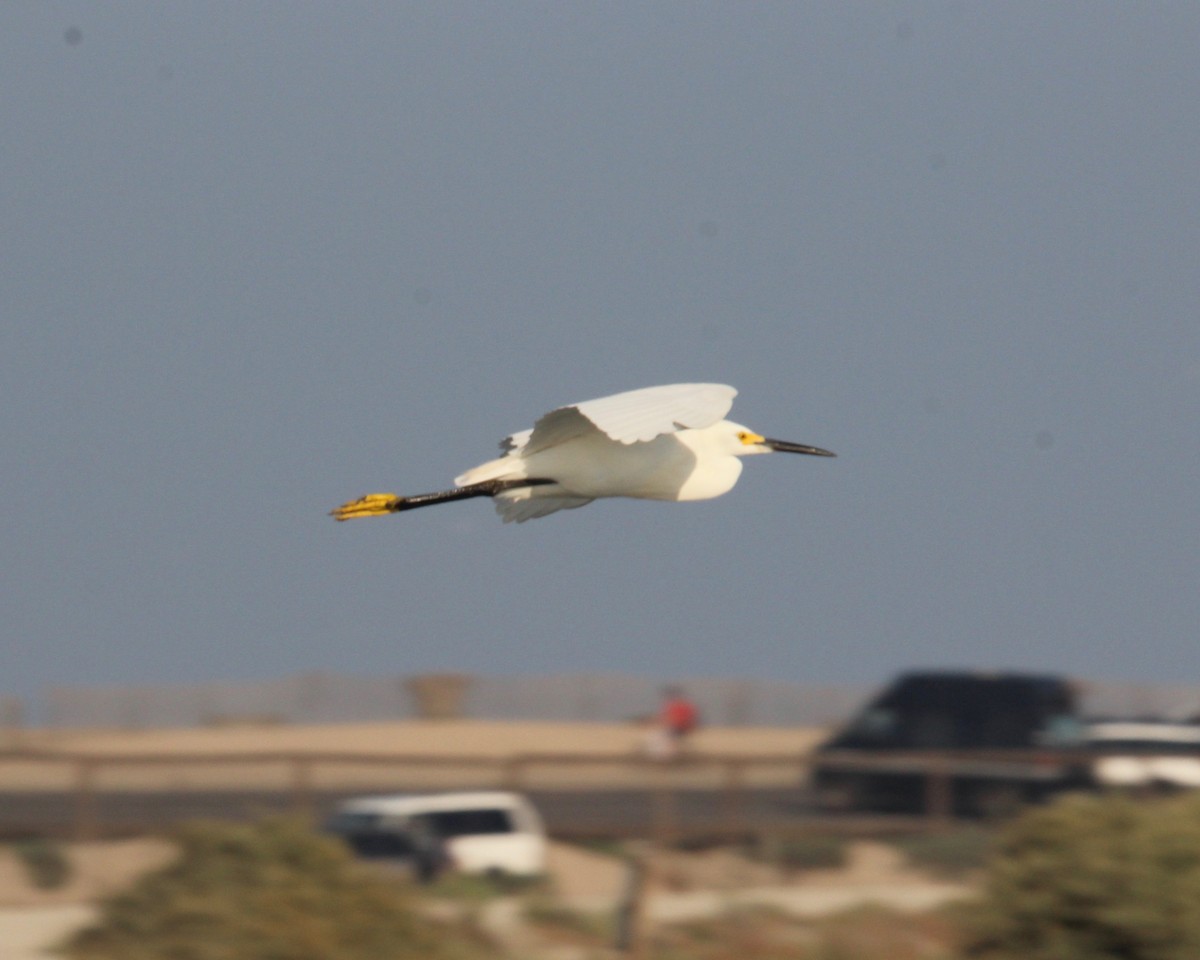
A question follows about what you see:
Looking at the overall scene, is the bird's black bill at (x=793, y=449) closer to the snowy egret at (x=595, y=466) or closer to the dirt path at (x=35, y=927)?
the snowy egret at (x=595, y=466)

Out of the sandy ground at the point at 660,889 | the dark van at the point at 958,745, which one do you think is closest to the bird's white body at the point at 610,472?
the sandy ground at the point at 660,889

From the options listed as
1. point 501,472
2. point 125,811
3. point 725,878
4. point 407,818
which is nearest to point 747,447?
point 501,472

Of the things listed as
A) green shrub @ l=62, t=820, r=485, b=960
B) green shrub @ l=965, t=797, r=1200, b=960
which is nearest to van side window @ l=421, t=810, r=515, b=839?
green shrub @ l=62, t=820, r=485, b=960

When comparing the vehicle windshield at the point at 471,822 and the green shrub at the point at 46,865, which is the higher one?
the vehicle windshield at the point at 471,822

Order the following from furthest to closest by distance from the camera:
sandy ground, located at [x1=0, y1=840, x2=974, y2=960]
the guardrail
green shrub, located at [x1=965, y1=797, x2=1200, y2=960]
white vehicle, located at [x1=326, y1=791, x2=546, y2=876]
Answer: the guardrail, white vehicle, located at [x1=326, y1=791, x2=546, y2=876], sandy ground, located at [x1=0, y1=840, x2=974, y2=960], green shrub, located at [x1=965, y1=797, x2=1200, y2=960]

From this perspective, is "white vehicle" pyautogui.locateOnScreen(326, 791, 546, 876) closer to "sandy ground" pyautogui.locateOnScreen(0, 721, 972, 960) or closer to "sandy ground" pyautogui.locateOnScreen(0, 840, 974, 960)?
"sandy ground" pyautogui.locateOnScreen(0, 721, 972, 960)

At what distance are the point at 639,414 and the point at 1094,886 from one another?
194 inches

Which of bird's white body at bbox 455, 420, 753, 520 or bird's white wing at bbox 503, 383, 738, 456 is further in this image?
bird's white body at bbox 455, 420, 753, 520

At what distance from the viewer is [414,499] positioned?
941cm

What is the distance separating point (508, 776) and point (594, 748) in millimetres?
18885

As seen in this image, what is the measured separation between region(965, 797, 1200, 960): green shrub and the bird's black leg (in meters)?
4.40

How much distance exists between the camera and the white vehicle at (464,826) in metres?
13.8

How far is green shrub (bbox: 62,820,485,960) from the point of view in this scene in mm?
10023

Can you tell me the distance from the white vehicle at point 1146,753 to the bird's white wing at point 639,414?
8162 millimetres
